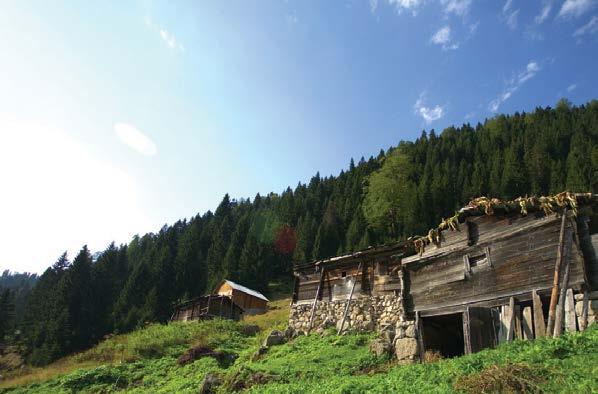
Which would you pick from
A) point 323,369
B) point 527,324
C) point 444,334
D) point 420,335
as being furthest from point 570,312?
point 323,369

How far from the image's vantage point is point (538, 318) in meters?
12.6

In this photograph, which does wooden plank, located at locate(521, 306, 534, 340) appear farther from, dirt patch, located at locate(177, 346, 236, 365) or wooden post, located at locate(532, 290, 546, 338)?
dirt patch, located at locate(177, 346, 236, 365)

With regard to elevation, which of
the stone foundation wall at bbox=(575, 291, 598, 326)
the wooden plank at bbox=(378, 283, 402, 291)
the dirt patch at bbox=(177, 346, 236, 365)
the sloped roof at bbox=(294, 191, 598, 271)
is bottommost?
the dirt patch at bbox=(177, 346, 236, 365)

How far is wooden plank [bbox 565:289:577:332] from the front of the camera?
38.1ft

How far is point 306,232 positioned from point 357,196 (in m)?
16.0

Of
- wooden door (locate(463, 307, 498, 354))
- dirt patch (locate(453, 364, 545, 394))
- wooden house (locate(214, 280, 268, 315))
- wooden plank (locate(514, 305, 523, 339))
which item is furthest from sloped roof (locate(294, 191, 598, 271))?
wooden house (locate(214, 280, 268, 315))

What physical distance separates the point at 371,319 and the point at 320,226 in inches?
2200

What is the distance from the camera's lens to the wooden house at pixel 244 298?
52.2 m

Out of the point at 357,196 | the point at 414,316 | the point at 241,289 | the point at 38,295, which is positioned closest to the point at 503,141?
the point at 357,196

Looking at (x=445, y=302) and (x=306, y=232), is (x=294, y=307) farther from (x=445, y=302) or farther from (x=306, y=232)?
(x=306, y=232)

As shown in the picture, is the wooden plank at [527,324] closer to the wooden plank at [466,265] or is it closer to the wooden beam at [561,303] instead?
the wooden beam at [561,303]

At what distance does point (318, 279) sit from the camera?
2628 cm

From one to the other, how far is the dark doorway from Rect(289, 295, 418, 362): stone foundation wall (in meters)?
0.97

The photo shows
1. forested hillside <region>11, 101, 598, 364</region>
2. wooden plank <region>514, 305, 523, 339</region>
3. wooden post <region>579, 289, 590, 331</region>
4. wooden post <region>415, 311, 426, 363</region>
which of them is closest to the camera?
wooden post <region>579, 289, 590, 331</region>
